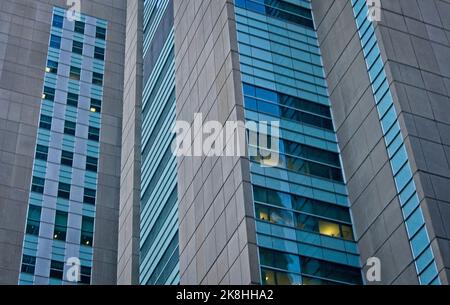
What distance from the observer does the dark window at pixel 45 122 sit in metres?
74.2

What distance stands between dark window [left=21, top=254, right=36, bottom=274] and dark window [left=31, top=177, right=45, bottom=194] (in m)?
6.72

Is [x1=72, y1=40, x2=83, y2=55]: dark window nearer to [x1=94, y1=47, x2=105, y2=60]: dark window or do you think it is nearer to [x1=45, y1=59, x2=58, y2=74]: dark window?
[x1=94, y1=47, x2=105, y2=60]: dark window

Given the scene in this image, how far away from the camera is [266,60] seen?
47.7m

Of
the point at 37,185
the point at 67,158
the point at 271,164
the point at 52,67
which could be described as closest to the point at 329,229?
the point at 271,164

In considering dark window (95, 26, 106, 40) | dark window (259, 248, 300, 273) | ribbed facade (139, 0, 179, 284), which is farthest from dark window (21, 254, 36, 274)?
dark window (259, 248, 300, 273)

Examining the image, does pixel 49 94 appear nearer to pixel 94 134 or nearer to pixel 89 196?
pixel 94 134

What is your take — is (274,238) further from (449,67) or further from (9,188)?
(9,188)

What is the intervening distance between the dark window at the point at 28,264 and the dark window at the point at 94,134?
1575 centimetres

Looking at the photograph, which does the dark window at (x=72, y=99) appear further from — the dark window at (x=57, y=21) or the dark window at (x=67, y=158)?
the dark window at (x=57, y=21)

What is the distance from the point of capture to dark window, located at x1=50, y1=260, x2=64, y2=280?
64812mm

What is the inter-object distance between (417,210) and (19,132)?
151 ft

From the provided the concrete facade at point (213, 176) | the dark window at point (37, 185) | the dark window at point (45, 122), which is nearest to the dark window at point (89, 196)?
the dark window at point (37, 185)
